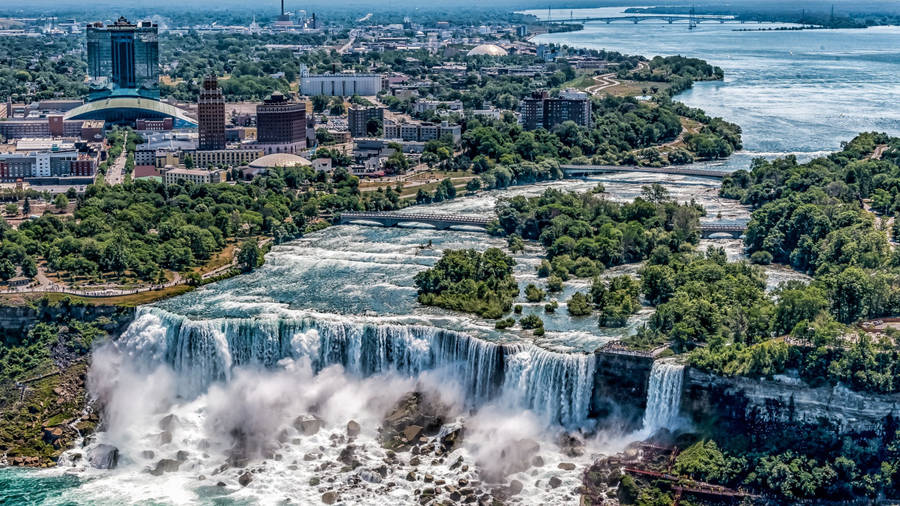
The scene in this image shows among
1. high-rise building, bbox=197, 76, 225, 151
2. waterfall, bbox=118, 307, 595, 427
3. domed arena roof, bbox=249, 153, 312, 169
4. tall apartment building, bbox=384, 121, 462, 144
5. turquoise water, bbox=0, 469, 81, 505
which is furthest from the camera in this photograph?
tall apartment building, bbox=384, 121, 462, 144

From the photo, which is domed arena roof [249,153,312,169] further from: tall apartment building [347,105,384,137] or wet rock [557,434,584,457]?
wet rock [557,434,584,457]

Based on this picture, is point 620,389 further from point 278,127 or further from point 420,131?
point 420,131

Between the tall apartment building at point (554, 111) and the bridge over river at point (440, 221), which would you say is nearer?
the bridge over river at point (440, 221)

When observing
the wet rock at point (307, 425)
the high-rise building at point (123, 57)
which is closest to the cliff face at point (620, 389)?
the wet rock at point (307, 425)

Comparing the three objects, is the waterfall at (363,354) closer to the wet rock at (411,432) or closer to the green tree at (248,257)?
the wet rock at (411,432)

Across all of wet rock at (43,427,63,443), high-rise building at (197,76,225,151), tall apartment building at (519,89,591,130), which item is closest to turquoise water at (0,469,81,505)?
wet rock at (43,427,63,443)

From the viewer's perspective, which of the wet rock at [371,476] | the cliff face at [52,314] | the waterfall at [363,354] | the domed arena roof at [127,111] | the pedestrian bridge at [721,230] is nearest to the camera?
the wet rock at [371,476]

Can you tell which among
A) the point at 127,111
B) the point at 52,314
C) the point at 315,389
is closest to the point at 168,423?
the point at 315,389
